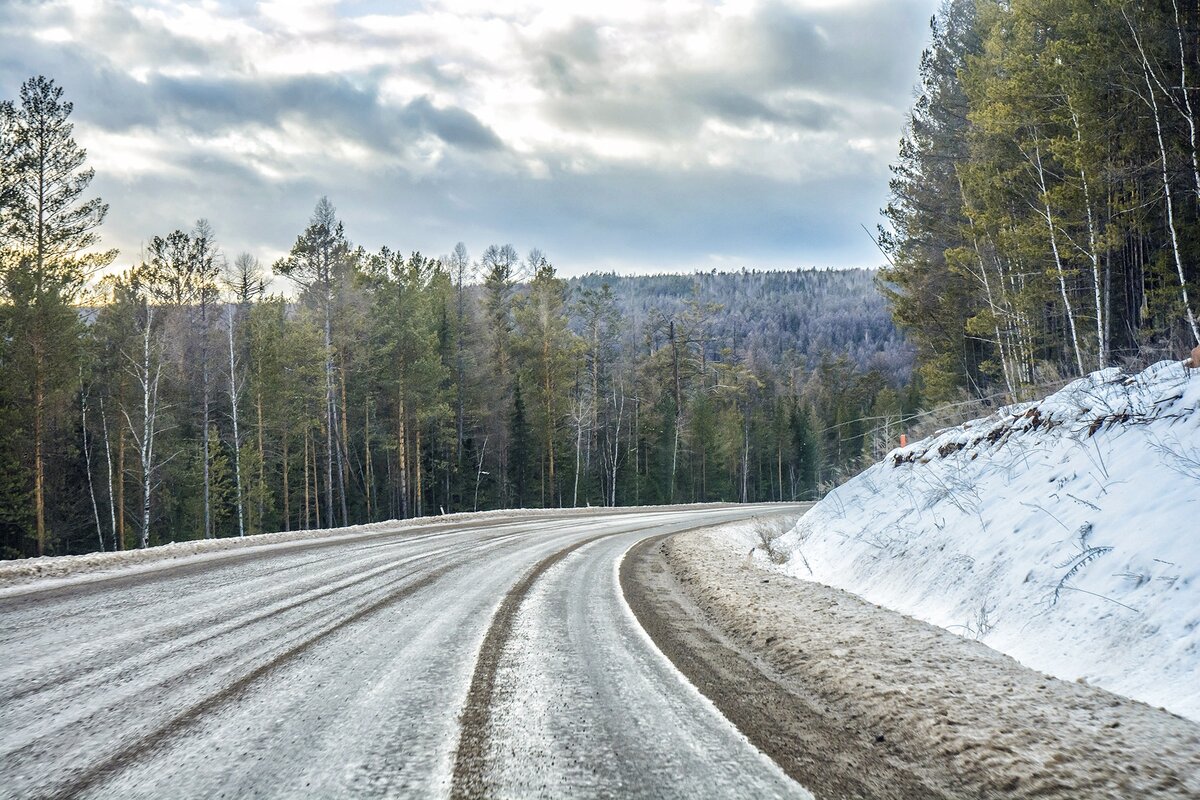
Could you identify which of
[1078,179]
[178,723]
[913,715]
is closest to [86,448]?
[178,723]

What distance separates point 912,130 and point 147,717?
Result: 3121cm

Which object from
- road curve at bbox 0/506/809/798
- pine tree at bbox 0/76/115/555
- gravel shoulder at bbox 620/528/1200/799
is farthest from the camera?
pine tree at bbox 0/76/115/555

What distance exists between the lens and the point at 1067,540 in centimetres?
602

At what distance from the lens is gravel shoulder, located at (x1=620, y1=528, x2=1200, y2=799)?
10.1 feet

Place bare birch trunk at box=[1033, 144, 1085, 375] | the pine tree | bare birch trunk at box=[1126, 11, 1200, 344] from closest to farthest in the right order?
bare birch trunk at box=[1126, 11, 1200, 344] < bare birch trunk at box=[1033, 144, 1085, 375] < the pine tree

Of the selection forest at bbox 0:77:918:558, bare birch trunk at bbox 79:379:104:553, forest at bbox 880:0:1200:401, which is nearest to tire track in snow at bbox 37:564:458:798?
forest at bbox 0:77:918:558

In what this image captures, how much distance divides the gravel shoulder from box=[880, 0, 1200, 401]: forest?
8.60 metres

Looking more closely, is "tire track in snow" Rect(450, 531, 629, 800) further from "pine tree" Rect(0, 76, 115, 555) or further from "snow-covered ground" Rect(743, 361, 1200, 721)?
"pine tree" Rect(0, 76, 115, 555)

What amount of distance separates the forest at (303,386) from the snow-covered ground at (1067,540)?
6.72 feet

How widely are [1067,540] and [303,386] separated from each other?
3508cm


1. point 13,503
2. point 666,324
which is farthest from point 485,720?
point 666,324

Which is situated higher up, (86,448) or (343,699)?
(86,448)

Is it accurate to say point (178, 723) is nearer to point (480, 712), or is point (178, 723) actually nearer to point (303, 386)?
point (480, 712)

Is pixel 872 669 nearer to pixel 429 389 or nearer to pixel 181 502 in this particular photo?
pixel 429 389
